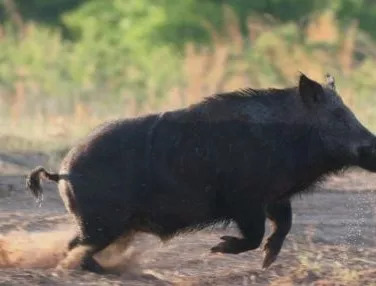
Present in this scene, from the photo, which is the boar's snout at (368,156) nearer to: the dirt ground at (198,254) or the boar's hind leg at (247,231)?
the dirt ground at (198,254)

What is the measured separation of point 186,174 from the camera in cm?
756

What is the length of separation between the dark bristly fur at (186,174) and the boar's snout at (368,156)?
0.37 metres

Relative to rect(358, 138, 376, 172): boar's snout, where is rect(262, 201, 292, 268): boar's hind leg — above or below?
below

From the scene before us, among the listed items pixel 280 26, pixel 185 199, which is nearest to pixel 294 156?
pixel 185 199

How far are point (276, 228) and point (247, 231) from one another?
327mm

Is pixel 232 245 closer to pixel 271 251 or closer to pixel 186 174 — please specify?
pixel 271 251

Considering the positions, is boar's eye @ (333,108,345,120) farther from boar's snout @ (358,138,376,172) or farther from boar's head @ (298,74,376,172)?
boar's snout @ (358,138,376,172)

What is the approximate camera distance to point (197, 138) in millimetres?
7605

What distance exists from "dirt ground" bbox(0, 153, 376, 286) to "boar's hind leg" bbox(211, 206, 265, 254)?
15cm

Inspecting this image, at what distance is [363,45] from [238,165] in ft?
40.2

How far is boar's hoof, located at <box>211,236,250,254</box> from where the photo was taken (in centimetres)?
753

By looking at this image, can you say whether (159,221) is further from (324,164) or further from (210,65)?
(210,65)

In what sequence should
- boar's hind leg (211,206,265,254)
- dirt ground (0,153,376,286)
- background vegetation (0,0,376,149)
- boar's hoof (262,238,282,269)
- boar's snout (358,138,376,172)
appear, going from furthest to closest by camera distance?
background vegetation (0,0,376,149) < boar's snout (358,138,376,172) < boar's hoof (262,238,282,269) < boar's hind leg (211,206,265,254) < dirt ground (0,153,376,286)

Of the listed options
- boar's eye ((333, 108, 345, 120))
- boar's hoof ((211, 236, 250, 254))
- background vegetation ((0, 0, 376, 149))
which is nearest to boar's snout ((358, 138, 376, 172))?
boar's eye ((333, 108, 345, 120))
